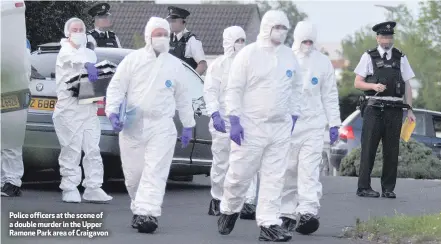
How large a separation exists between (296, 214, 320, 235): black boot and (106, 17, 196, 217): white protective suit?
3.96 ft

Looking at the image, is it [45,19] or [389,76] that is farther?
Answer: [45,19]

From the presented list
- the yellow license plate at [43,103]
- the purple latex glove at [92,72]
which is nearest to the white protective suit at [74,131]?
the purple latex glove at [92,72]

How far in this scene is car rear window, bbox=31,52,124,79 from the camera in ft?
38.5

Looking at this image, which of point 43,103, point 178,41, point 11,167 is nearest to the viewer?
point 11,167

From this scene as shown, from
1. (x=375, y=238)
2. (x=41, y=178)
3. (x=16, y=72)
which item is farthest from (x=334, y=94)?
(x=16, y=72)

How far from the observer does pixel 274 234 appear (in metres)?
8.35

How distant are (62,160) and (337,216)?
2844 millimetres

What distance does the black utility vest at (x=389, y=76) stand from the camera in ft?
42.4

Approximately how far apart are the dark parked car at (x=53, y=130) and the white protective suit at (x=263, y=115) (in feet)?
9.94

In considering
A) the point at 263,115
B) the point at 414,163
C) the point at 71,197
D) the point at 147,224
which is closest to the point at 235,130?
the point at 263,115

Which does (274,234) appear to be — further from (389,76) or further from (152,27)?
(389,76)

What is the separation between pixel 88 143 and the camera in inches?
431

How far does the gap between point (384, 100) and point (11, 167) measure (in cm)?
461

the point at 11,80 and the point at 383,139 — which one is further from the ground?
the point at 11,80
